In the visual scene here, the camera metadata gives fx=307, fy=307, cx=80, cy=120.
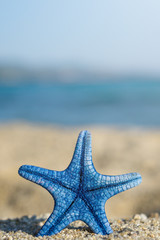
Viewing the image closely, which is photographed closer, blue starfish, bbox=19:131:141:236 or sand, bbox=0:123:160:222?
blue starfish, bbox=19:131:141:236

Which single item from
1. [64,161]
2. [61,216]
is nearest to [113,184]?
[61,216]

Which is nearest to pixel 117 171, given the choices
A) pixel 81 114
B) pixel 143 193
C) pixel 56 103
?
pixel 143 193

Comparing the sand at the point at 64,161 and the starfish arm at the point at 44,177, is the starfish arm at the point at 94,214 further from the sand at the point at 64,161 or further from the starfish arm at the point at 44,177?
the sand at the point at 64,161

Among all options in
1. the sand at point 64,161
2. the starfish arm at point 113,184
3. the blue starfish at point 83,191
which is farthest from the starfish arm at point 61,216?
the sand at point 64,161

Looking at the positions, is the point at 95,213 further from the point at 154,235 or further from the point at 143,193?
the point at 143,193

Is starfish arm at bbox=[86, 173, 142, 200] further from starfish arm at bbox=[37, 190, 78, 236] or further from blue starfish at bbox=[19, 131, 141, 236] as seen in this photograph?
starfish arm at bbox=[37, 190, 78, 236]

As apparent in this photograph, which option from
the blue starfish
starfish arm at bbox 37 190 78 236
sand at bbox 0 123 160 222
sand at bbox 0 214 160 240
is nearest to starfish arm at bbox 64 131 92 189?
the blue starfish
